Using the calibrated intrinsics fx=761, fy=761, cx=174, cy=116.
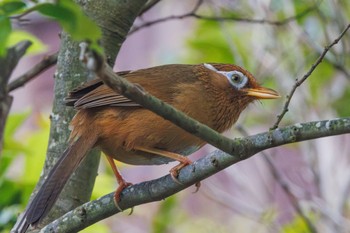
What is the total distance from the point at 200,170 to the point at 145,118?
866 mm

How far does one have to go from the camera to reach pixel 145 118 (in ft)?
11.0

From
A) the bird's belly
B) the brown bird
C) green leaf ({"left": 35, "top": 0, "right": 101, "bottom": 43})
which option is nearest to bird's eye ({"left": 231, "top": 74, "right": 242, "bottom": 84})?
the brown bird

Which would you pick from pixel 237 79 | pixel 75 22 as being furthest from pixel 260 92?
pixel 75 22

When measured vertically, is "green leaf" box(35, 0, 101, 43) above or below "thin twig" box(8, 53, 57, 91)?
below

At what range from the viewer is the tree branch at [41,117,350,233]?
2358mm

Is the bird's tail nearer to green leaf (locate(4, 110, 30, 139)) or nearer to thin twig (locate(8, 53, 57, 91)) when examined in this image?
thin twig (locate(8, 53, 57, 91))

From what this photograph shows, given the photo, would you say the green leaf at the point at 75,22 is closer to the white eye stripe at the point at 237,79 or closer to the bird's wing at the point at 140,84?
the bird's wing at the point at 140,84

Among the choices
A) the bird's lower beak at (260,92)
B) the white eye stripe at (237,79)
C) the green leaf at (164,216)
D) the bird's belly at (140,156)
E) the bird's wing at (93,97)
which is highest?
the white eye stripe at (237,79)

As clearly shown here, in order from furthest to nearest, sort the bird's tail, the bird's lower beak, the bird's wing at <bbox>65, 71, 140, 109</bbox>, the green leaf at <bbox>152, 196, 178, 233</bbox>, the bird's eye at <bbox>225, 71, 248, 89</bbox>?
1. the green leaf at <bbox>152, 196, 178, 233</bbox>
2. the bird's eye at <bbox>225, 71, 248, 89</bbox>
3. the bird's lower beak
4. the bird's wing at <bbox>65, 71, 140, 109</bbox>
5. the bird's tail

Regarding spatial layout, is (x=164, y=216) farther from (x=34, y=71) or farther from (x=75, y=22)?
(x=75, y=22)

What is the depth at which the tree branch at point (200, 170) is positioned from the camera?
2.36 meters

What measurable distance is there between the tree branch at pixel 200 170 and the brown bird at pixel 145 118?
20 centimetres

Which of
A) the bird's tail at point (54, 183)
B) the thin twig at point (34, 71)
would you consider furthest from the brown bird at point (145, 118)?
the thin twig at point (34, 71)

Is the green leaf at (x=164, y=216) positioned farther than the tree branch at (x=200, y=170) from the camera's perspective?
Yes
